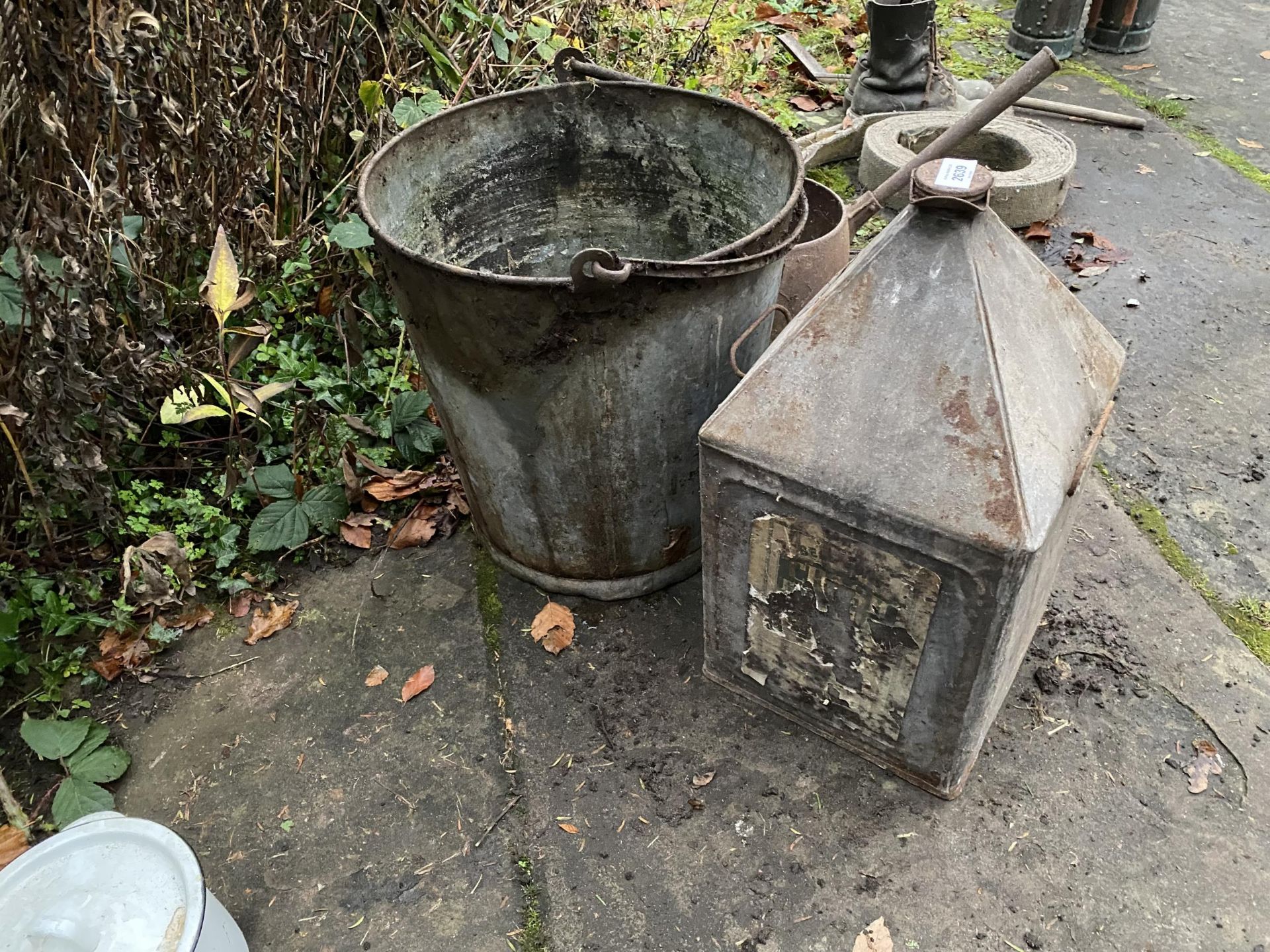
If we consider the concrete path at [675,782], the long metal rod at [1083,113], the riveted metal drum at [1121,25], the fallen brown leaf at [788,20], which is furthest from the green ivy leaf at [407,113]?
the riveted metal drum at [1121,25]

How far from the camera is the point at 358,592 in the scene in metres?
2.42

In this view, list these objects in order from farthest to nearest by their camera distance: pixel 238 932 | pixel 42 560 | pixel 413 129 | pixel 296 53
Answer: pixel 296 53, pixel 42 560, pixel 413 129, pixel 238 932

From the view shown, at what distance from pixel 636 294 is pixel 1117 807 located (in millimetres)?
1510

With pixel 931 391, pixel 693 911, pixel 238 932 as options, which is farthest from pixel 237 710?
pixel 931 391

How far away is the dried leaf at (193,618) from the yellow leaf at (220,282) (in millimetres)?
806

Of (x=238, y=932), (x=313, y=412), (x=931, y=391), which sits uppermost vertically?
(x=931, y=391)

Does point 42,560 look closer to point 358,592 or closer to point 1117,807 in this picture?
point 358,592

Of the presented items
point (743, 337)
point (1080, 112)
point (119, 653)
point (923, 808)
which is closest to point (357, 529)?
point (119, 653)

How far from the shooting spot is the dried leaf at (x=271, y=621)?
2316 millimetres

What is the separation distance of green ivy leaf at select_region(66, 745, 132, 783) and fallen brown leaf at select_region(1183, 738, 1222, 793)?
2431mm

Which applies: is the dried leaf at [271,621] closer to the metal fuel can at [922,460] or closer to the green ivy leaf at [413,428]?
the green ivy leaf at [413,428]

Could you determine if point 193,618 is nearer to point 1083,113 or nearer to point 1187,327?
point 1187,327

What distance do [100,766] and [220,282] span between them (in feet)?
3.91

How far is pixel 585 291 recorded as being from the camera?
1.63m
